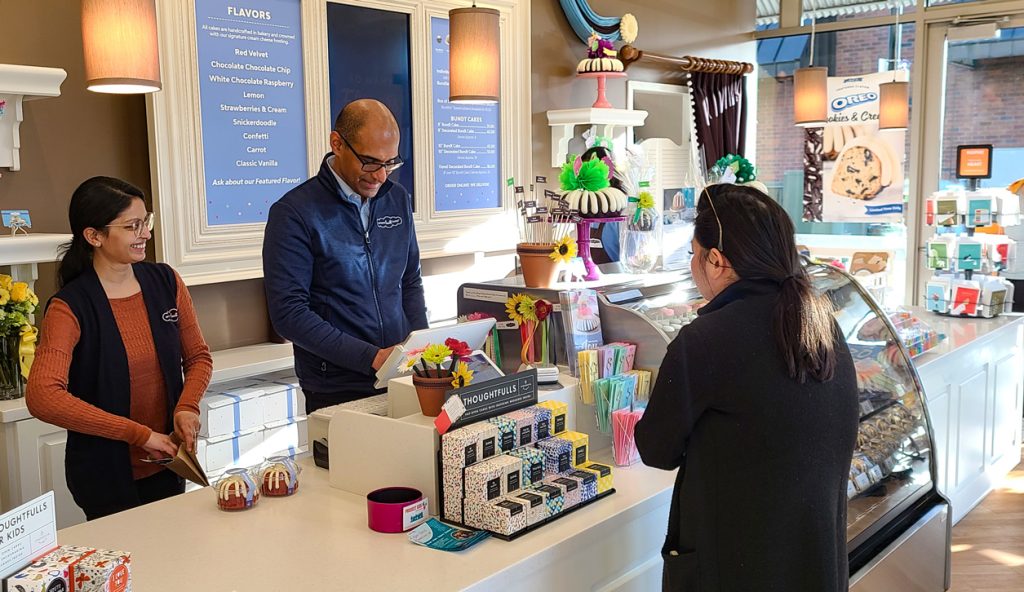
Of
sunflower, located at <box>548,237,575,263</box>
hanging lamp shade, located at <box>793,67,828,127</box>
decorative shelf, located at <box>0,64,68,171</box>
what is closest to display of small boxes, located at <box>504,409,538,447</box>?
sunflower, located at <box>548,237,575,263</box>

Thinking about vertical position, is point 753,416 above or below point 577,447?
above

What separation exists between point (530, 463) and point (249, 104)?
243 cm

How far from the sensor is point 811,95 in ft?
17.5

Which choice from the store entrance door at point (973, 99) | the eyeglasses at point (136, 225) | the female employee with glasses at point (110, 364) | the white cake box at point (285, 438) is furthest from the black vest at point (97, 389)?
the store entrance door at point (973, 99)

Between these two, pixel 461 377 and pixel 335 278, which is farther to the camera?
pixel 335 278

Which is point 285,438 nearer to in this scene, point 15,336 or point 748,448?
point 15,336

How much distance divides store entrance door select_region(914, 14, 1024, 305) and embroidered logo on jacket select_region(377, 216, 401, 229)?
4.36 meters

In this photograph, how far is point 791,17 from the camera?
22.9 feet

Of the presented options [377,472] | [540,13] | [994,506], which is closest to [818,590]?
[377,472]

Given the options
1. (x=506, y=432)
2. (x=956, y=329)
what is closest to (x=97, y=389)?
(x=506, y=432)

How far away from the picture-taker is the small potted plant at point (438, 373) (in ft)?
7.04

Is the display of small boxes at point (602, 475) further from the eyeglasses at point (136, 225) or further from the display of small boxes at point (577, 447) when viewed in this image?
the eyeglasses at point (136, 225)

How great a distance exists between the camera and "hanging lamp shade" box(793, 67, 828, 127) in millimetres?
5320

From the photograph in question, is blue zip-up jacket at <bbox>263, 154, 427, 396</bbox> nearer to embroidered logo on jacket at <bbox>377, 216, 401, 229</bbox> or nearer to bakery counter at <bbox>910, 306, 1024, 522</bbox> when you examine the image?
embroidered logo on jacket at <bbox>377, 216, 401, 229</bbox>
